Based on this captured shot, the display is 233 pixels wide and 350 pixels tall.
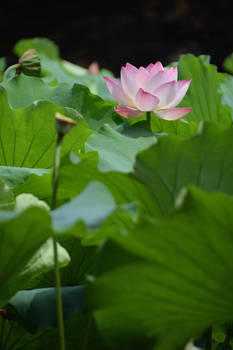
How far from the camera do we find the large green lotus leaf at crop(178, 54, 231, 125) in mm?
1057

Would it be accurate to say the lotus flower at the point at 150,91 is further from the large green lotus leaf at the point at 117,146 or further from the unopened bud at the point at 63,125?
the unopened bud at the point at 63,125

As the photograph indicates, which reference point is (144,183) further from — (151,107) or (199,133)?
(151,107)

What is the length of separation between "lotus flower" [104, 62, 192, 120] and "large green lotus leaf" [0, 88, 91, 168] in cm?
8

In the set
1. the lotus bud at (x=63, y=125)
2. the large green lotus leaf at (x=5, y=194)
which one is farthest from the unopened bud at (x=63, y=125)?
the large green lotus leaf at (x=5, y=194)

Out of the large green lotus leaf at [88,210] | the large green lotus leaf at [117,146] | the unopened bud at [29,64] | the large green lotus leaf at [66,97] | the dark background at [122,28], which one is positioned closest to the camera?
the large green lotus leaf at [88,210]

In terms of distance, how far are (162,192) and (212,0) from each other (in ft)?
18.9

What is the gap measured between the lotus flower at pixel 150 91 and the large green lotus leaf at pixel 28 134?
0.08 meters

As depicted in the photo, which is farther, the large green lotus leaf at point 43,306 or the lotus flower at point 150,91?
the lotus flower at point 150,91

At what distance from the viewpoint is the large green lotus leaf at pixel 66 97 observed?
41.3 inches

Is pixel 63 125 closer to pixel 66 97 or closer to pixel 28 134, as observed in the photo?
pixel 28 134

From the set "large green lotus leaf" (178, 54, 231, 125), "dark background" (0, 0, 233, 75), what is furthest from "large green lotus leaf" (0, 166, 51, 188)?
"dark background" (0, 0, 233, 75)

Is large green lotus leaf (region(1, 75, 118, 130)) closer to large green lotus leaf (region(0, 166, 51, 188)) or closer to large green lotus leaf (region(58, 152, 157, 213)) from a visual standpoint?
large green lotus leaf (region(0, 166, 51, 188))

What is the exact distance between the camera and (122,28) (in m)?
5.86

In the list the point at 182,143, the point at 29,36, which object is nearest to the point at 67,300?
the point at 182,143
